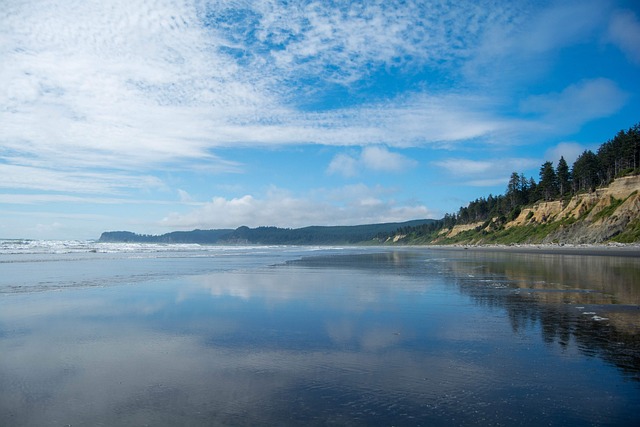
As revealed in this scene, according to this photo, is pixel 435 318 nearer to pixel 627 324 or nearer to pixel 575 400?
pixel 627 324

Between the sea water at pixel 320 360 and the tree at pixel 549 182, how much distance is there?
363 feet

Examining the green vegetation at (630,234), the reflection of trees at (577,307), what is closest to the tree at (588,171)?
the green vegetation at (630,234)

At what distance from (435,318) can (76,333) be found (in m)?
10.5

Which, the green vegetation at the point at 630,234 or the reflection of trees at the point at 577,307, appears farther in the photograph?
the green vegetation at the point at 630,234

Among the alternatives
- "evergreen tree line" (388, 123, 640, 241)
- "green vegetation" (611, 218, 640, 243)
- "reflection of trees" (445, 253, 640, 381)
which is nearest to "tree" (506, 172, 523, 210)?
"evergreen tree line" (388, 123, 640, 241)

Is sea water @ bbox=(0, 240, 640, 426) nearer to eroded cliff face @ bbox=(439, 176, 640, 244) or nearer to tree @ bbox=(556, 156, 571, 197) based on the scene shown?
eroded cliff face @ bbox=(439, 176, 640, 244)

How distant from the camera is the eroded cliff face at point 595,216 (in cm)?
6888

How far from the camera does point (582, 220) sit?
82.1 meters

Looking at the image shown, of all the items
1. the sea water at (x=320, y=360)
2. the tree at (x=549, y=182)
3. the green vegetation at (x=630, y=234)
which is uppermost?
the tree at (x=549, y=182)

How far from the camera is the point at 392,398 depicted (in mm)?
7199

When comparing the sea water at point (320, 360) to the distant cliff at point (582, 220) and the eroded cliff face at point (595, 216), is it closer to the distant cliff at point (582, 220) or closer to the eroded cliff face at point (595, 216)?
the eroded cliff face at point (595, 216)

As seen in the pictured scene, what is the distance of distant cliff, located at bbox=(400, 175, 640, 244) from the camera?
69.1 m

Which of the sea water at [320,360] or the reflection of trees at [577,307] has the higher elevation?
the reflection of trees at [577,307]

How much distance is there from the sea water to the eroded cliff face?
61623 millimetres
